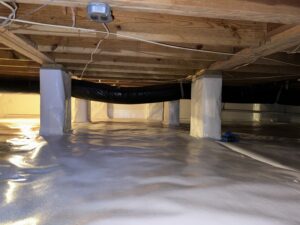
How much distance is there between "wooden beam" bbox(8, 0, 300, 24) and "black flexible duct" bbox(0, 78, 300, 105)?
96.9 inches

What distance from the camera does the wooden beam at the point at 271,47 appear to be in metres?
1.58

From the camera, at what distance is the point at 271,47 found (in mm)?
1878

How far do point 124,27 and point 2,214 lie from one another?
125 centimetres

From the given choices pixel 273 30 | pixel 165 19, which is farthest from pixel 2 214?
pixel 273 30

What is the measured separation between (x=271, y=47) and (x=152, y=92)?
207 cm

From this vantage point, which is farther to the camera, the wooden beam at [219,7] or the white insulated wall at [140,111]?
the white insulated wall at [140,111]

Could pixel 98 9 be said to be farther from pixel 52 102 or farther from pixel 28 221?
pixel 52 102

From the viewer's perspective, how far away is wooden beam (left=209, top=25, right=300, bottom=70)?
1576mm

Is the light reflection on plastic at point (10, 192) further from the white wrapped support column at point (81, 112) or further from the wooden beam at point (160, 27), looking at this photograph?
the white wrapped support column at point (81, 112)

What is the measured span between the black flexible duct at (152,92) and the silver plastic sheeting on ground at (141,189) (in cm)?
172

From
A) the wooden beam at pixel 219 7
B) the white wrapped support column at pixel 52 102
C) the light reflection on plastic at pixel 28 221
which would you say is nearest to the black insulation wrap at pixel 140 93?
the white wrapped support column at pixel 52 102

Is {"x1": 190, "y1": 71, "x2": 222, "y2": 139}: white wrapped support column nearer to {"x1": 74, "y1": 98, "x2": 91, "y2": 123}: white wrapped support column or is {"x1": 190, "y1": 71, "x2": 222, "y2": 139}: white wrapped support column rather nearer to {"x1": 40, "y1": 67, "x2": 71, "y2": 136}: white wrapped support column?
{"x1": 40, "y1": 67, "x2": 71, "y2": 136}: white wrapped support column

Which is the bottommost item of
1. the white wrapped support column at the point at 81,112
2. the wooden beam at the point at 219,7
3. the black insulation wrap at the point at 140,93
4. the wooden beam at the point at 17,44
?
the white wrapped support column at the point at 81,112

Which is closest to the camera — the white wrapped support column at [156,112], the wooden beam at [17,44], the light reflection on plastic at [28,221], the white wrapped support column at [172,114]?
the light reflection on plastic at [28,221]
